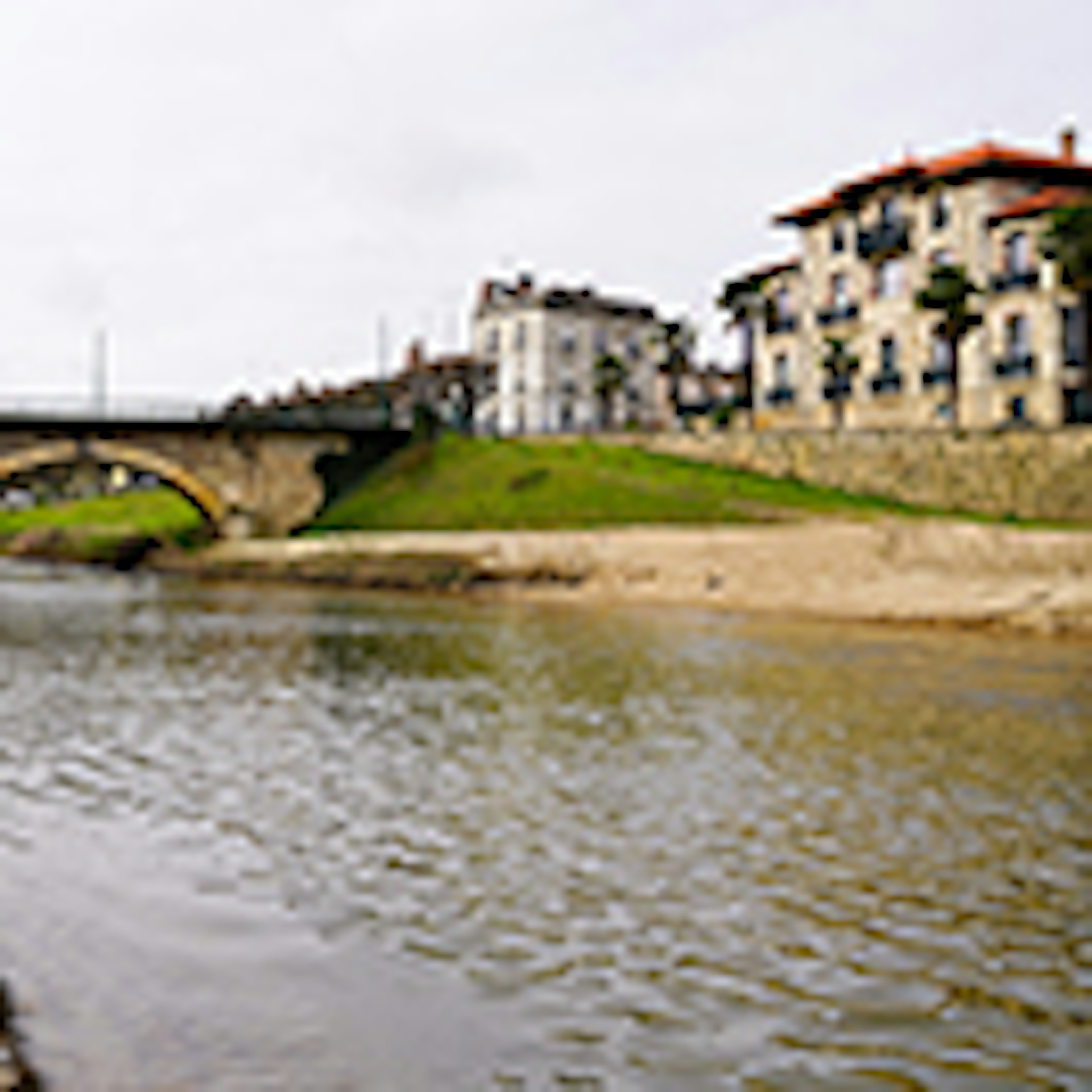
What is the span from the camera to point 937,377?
6944 centimetres

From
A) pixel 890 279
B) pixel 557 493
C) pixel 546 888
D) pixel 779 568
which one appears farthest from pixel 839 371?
pixel 546 888

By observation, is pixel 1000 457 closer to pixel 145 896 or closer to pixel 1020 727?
pixel 1020 727

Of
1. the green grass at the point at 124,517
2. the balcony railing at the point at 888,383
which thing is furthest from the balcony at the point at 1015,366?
the green grass at the point at 124,517

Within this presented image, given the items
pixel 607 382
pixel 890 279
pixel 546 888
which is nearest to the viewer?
pixel 546 888

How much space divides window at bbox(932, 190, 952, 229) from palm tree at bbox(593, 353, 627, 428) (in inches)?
1146

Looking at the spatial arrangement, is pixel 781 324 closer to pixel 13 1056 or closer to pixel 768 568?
pixel 768 568

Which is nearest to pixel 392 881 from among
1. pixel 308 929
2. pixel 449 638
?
pixel 308 929

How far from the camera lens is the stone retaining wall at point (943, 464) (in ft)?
180

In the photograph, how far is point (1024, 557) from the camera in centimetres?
3828

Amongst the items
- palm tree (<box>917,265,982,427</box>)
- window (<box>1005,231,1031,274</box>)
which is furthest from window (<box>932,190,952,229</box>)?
palm tree (<box>917,265,982,427</box>)

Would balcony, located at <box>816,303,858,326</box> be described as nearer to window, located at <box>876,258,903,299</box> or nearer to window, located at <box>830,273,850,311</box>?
window, located at <box>830,273,850,311</box>

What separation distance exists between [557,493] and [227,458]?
894 inches

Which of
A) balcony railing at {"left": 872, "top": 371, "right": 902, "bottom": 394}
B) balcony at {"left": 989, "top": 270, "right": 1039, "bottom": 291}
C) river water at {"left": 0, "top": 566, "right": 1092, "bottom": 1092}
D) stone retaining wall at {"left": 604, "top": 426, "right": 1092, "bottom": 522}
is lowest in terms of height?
river water at {"left": 0, "top": 566, "right": 1092, "bottom": 1092}

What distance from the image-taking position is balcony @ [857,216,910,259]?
70812 millimetres
